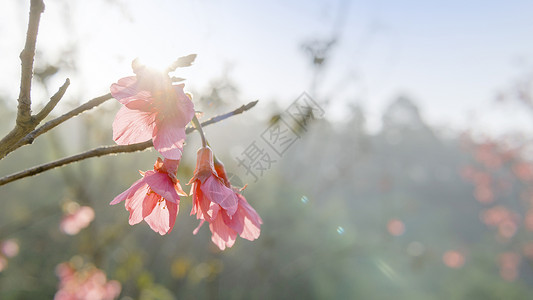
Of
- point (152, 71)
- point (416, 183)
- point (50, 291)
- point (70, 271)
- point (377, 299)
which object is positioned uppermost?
point (152, 71)

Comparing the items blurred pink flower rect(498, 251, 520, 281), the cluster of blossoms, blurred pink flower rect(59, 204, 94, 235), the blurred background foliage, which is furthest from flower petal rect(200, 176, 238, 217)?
blurred pink flower rect(498, 251, 520, 281)

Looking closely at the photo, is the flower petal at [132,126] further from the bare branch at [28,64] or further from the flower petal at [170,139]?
the bare branch at [28,64]

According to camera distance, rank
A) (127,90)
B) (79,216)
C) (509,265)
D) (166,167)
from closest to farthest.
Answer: (127,90), (166,167), (79,216), (509,265)

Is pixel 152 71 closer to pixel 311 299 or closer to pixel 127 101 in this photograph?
pixel 127 101

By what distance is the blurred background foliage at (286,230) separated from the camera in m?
3.72

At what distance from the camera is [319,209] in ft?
30.2

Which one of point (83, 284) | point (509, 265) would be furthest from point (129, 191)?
point (509, 265)

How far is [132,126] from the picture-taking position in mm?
753

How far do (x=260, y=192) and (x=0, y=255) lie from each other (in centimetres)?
505

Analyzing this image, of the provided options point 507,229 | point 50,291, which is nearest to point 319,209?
point 507,229

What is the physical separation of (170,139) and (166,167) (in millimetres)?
103

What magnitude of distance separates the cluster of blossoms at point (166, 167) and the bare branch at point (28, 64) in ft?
0.43

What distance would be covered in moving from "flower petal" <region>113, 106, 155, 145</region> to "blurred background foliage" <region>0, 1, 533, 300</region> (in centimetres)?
165

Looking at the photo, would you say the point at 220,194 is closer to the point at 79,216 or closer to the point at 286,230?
the point at 79,216
